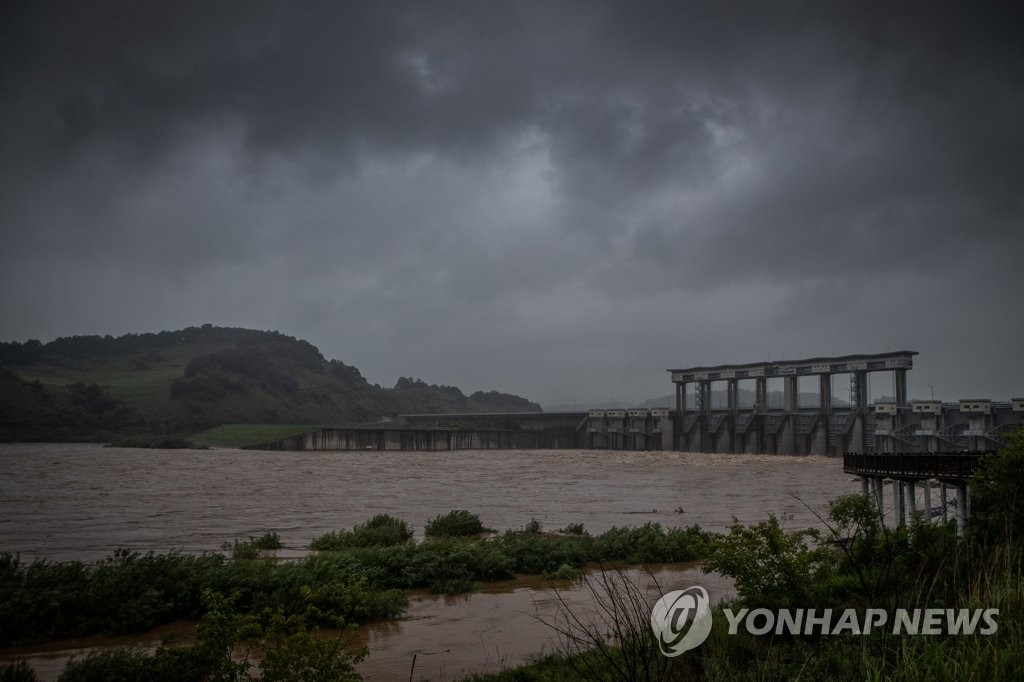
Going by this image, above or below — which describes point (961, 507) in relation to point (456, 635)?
above

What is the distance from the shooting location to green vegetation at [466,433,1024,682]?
17.8ft

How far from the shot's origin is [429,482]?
48906 mm

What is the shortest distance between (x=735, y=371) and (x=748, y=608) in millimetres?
91651

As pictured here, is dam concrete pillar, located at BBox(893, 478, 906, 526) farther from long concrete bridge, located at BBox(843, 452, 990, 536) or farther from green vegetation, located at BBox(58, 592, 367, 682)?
green vegetation, located at BBox(58, 592, 367, 682)

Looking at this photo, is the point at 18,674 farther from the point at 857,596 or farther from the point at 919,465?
the point at 919,465

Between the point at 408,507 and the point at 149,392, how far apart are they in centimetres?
12502

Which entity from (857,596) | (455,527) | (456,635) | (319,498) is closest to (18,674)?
(456,635)

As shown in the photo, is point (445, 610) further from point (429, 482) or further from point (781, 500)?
point (429, 482)

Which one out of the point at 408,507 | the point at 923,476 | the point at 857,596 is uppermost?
the point at 923,476

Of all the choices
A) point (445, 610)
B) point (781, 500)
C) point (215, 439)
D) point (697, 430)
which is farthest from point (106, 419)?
point (445, 610)
